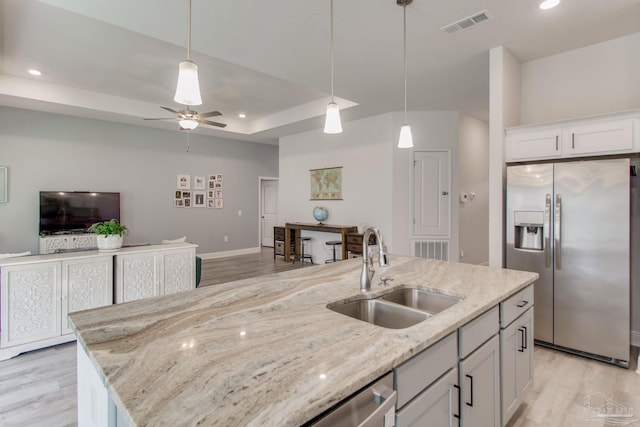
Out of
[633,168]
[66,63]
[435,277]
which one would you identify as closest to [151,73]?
[66,63]

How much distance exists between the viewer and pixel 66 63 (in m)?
4.18

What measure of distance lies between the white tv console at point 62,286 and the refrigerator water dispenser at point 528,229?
145 inches

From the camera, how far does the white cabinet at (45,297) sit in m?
2.80

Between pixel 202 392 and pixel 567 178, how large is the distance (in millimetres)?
3234

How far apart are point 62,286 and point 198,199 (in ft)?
14.7

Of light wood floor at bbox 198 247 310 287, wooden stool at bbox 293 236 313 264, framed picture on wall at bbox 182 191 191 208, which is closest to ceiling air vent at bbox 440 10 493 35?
light wood floor at bbox 198 247 310 287

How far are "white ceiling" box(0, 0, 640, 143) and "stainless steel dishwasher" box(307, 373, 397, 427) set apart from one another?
8.56ft

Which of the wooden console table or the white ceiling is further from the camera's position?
the wooden console table

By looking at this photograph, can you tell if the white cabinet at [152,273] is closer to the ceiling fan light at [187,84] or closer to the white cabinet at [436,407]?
the ceiling fan light at [187,84]

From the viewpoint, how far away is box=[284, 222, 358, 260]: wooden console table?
5.95 meters

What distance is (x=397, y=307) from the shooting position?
161 centimetres

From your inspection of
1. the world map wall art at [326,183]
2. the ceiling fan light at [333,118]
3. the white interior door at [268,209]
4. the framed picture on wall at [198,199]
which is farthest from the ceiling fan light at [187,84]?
the white interior door at [268,209]

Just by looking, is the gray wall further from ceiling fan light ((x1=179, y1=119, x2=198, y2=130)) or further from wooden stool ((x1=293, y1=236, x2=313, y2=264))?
ceiling fan light ((x1=179, y1=119, x2=198, y2=130))

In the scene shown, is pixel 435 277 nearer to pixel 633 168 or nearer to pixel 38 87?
pixel 633 168
